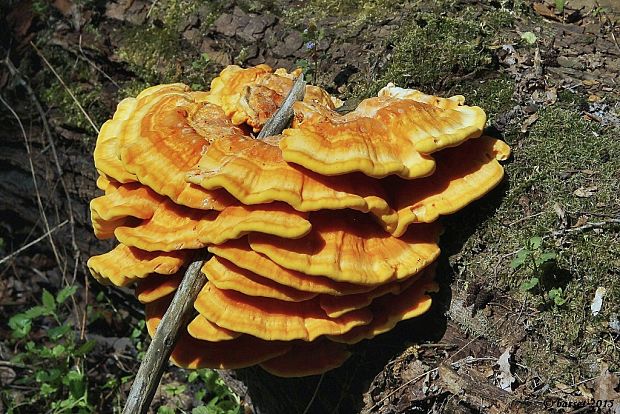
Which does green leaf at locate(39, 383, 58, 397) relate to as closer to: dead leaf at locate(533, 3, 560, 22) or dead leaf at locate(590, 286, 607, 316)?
dead leaf at locate(590, 286, 607, 316)

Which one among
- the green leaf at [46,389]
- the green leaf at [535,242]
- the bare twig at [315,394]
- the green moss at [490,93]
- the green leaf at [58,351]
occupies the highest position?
the green moss at [490,93]

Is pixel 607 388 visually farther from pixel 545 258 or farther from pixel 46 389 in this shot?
pixel 46 389

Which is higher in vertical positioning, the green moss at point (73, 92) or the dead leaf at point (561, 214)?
the green moss at point (73, 92)

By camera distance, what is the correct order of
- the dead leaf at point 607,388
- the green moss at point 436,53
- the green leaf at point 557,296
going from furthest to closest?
the green moss at point 436,53
the green leaf at point 557,296
the dead leaf at point 607,388

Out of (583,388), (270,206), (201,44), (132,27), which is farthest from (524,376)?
(132,27)

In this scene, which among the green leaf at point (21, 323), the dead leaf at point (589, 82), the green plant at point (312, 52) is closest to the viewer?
the dead leaf at point (589, 82)

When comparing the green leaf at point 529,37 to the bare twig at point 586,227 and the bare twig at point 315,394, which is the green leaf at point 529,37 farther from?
the bare twig at point 315,394

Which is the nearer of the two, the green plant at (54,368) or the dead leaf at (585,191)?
the dead leaf at (585,191)

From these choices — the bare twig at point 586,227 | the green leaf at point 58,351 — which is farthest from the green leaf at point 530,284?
the green leaf at point 58,351
